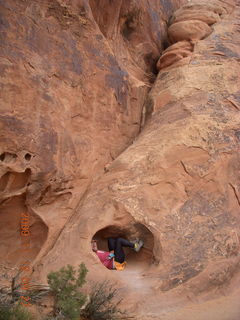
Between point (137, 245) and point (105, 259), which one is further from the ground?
point (137, 245)

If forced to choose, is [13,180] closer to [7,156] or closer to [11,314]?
[7,156]

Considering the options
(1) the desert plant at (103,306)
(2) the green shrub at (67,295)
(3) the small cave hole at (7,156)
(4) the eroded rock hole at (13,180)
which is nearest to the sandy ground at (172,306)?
(1) the desert plant at (103,306)

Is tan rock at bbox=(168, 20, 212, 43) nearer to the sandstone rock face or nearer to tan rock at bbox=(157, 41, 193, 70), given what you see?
tan rock at bbox=(157, 41, 193, 70)

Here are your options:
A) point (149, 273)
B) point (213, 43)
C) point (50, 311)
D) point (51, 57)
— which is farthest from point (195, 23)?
point (50, 311)

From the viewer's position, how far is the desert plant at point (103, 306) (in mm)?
3667

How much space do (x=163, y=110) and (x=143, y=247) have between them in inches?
108

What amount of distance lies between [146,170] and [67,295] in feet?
8.07

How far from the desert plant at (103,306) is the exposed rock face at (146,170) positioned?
26cm

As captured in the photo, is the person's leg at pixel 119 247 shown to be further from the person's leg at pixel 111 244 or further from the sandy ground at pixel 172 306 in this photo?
the sandy ground at pixel 172 306

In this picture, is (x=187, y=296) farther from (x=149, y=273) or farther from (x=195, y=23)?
(x=195, y=23)

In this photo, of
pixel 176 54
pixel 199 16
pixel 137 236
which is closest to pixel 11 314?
pixel 137 236

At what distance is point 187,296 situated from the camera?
426 cm

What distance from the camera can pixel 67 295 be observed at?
3.56 metres

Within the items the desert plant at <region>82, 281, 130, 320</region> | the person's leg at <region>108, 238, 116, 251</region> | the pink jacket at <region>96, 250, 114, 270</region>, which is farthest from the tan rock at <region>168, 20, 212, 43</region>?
the desert plant at <region>82, 281, 130, 320</region>
